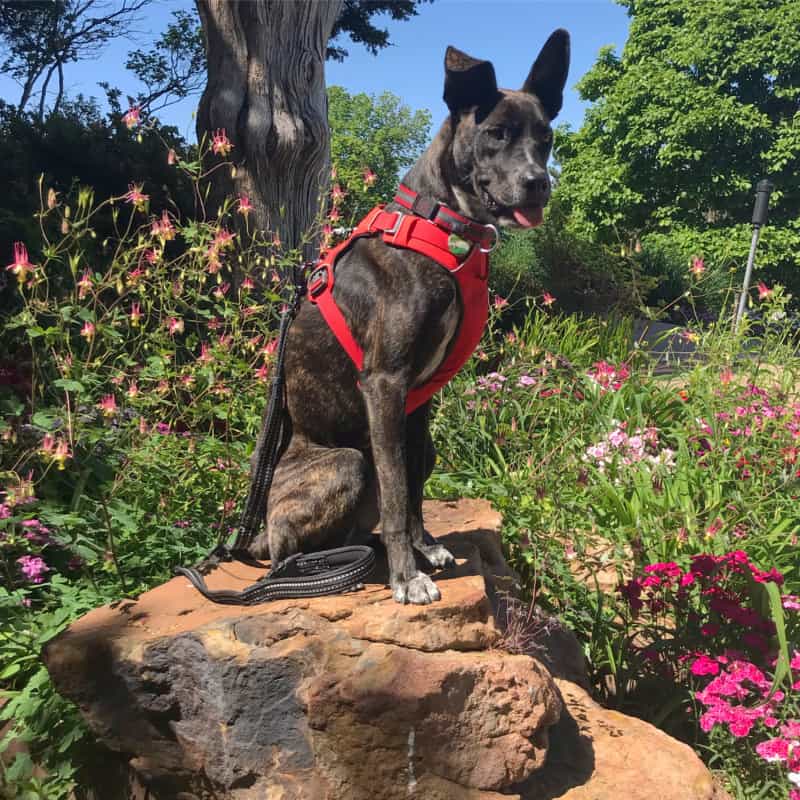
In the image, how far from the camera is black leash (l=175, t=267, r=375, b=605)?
96.1 inches

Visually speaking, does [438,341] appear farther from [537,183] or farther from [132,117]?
[132,117]

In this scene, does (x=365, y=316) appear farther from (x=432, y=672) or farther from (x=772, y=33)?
(x=772, y=33)

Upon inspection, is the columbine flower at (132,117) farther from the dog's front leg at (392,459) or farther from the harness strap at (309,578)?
the harness strap at (309,578)

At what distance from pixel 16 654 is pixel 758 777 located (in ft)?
9.78

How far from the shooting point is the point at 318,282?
101 inches

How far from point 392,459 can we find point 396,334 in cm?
→ 41

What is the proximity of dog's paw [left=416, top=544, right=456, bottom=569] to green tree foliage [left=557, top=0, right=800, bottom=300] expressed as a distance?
1902cm

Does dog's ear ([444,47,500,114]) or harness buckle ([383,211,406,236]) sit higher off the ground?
dog's ear ([444,47,500,114])

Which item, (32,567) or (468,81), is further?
(32,567)

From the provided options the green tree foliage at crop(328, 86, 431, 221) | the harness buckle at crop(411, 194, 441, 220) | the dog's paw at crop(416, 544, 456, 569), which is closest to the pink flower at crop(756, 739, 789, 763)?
the dog's paw at crop(416, 544, 456, 569)

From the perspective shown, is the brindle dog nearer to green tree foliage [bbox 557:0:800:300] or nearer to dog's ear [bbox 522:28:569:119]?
dog's ear [bbox 522:28:569:119]

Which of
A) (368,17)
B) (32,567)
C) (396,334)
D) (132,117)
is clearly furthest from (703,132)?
(32,567)

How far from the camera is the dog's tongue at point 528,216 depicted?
2.18 meters

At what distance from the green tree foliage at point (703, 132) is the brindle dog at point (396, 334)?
1905 cm
